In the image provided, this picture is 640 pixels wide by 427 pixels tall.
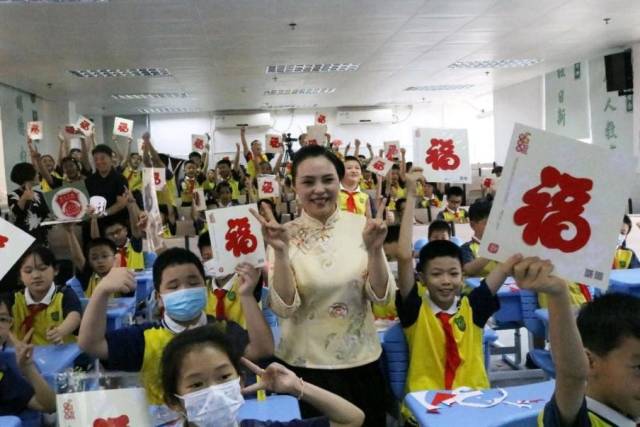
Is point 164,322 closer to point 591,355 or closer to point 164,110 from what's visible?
point 591,355

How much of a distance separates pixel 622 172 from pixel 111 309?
2706 millimetres

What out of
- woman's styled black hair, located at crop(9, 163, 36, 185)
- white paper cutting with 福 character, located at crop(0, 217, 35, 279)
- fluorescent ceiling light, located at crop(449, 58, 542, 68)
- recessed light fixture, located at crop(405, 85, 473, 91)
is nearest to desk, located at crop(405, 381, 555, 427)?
white paper cutting with 福 character, located at crop(0, 217, 35, 279)

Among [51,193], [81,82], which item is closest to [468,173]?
[51,193]

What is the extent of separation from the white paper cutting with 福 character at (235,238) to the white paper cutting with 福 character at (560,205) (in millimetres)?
934

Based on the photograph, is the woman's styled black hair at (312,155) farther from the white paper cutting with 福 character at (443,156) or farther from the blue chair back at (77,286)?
the blue chair back at (77,286)

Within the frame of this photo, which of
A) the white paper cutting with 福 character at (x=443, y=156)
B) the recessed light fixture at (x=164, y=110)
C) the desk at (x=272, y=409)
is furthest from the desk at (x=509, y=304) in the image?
the recessed light fixture at (x=164, y=110)

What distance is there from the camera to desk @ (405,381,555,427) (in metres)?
1.39

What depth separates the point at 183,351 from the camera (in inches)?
51.9

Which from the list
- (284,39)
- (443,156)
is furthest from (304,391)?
(284,39)

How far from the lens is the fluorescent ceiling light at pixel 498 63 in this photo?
10.3 metres

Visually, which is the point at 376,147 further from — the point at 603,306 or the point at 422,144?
the point at 603,306

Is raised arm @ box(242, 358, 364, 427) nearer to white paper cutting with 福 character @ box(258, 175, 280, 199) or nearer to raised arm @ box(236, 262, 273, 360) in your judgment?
raised arm @ box(236, 262, 273, 360)

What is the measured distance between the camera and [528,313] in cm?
323

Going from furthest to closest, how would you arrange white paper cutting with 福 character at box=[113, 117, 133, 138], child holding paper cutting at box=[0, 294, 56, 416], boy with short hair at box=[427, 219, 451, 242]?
white paper cutting with 福 character at box=[113, 117, 133, 138] < boy with short hair at box=[427, 219, 451, 242] < child holding paper cutting at box=[0, 294, 56, 416]
